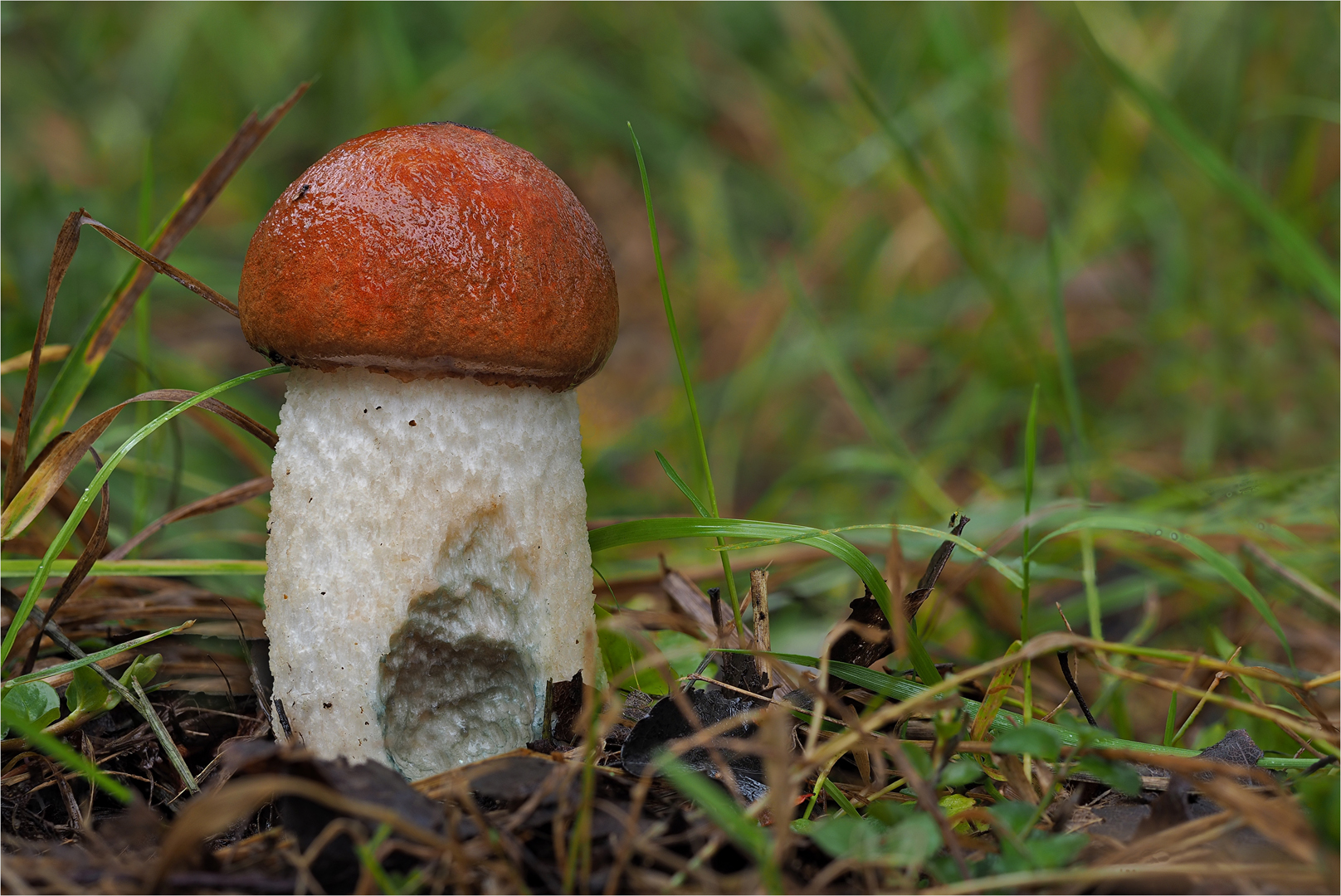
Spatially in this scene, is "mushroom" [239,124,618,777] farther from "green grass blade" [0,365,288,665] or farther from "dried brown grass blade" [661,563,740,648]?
"dried brown grass blade" [661,563,740,648]

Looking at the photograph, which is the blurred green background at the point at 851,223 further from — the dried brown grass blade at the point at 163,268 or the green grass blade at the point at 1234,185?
the dried brown grass blade at the point at 163,268

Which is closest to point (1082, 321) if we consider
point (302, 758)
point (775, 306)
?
point (775, 306)

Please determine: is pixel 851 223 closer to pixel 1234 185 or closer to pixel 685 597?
pixel 1234 185

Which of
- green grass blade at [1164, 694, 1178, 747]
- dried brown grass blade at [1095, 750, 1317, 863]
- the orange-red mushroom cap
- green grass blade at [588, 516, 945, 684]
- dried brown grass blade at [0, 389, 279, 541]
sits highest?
the orange-red mushroom cap

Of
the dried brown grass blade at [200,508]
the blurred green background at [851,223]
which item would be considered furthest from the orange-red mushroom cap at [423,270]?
the blurred green background at [851,223]

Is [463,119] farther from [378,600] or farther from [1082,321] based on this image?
[378,600]

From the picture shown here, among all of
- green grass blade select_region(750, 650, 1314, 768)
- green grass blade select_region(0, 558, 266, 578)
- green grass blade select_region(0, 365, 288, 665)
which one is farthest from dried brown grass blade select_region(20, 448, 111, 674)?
green grass blade select_region(750, 650, 1314, 768)

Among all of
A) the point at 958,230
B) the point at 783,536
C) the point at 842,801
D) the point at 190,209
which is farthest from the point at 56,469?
the point at 958,230
